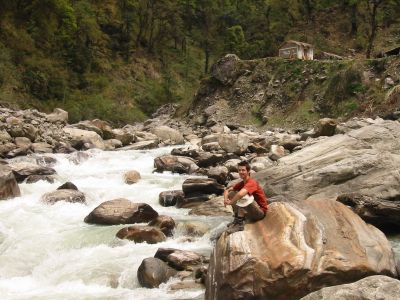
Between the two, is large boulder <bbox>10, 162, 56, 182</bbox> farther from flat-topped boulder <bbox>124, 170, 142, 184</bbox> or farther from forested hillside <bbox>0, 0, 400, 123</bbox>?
forested hillside <bbox>0, 0, 400, 123</bbox>

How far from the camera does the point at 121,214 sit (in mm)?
13562

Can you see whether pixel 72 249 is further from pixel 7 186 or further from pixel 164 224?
pixel 7 186

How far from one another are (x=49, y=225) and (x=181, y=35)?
57380 mm

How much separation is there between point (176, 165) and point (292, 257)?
1362 centimetres

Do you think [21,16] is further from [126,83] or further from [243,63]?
[243,63]

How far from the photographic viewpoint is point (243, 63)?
4178 centimetres

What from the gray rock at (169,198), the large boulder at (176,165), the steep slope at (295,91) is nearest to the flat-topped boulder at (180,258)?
the gray rock at (169,198)

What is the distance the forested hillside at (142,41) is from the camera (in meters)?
47.2

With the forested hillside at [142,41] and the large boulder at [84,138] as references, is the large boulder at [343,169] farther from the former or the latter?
the forested hillside at [142,41]

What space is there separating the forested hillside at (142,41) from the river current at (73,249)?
2677 cm

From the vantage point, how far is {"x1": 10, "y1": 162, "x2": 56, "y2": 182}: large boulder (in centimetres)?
1812

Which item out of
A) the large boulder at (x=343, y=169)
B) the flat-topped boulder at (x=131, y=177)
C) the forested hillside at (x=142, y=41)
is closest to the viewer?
the large boulder at (x=343, y=169)

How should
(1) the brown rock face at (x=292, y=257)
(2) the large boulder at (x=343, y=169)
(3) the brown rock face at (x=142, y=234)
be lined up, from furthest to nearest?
(2) the large boulder at (x=343, y=169), (3) the brown rock face at (x=142, y=234), (1) the brown rock face at (x=292, y=257)

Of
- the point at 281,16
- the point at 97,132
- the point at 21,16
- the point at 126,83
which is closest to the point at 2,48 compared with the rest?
the point at 21,16
